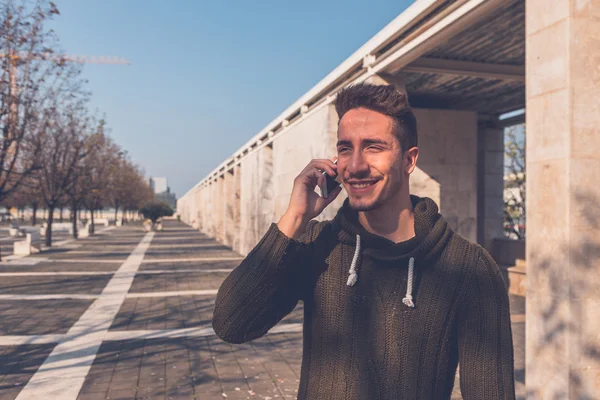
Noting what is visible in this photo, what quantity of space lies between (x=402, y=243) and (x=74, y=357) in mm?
6285

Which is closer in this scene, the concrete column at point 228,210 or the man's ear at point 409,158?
the man's ear at point 409,158

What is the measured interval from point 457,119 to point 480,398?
10.6m

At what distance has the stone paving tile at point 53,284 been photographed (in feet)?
39.1

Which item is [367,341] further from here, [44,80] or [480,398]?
[44,80]

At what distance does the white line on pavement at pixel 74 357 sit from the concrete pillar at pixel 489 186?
9102 mm

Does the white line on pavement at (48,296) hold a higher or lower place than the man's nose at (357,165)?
lower

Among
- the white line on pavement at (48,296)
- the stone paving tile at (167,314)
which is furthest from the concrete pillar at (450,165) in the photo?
the white line on pavement at (48,296)

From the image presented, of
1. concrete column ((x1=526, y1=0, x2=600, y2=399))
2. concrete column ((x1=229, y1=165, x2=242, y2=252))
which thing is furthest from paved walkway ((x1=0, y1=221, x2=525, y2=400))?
concrete column ((x1=229, y1=165, x2=242, y2=252))

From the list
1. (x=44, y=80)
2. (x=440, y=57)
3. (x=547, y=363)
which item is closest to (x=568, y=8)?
(x=547, y=363)

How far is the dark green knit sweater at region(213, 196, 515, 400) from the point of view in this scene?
60.3 inches

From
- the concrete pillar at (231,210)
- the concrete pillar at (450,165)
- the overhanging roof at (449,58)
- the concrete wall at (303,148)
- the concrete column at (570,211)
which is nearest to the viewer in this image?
the concrete column at (570,211)

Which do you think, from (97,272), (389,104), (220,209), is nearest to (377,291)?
(389,104)

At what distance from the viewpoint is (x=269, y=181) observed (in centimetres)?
1684

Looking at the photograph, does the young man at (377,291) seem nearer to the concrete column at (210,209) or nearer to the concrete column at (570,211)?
the concrete column at (570,211)
